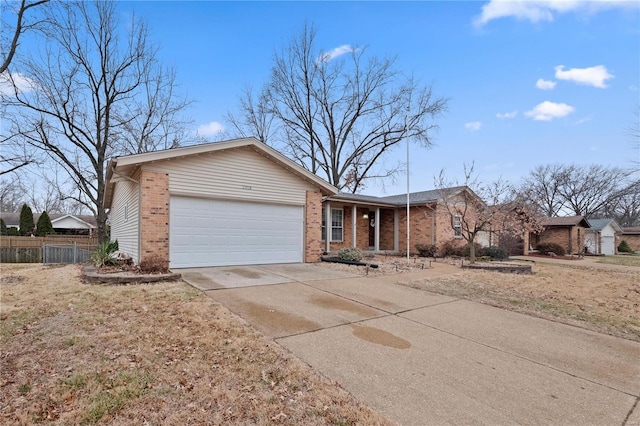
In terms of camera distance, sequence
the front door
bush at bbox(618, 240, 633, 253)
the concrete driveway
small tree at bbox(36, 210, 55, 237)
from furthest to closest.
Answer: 1. bush at bbox(618, 240, 633, 253)
2. small tree at bbox(36, 210, 55, 237)
3. the front door
4. the concrete driveway

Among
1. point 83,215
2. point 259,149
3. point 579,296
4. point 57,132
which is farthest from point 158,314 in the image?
point 83,215

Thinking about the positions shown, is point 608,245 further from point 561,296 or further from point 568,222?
point 561,296

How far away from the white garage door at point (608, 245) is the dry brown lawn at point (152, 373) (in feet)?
128

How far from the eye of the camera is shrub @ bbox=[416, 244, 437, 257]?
17578 millimetres

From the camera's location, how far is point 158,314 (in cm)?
518

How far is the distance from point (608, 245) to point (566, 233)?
10.9 meters

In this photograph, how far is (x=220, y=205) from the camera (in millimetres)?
10469

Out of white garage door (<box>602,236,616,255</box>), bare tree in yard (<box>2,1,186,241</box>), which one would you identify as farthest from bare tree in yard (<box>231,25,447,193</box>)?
white garage door (<box>602,236,616,255</box>)

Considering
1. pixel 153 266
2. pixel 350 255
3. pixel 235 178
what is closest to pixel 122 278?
pixel 153 266

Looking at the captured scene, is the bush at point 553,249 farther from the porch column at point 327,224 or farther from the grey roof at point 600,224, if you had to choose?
the porch column at point 327,224

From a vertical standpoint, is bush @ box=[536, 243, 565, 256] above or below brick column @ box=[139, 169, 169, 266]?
below

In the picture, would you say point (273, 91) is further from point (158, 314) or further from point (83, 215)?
point (83, 215)

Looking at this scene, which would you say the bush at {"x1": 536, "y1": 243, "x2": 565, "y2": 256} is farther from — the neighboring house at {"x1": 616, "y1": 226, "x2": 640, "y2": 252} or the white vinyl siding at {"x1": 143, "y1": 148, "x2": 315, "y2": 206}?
the neighboring house at {"x1": 616, "y1": 226, "x2": 640, "y2": 252}

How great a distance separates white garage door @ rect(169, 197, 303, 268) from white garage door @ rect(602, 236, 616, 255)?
1337 inches
